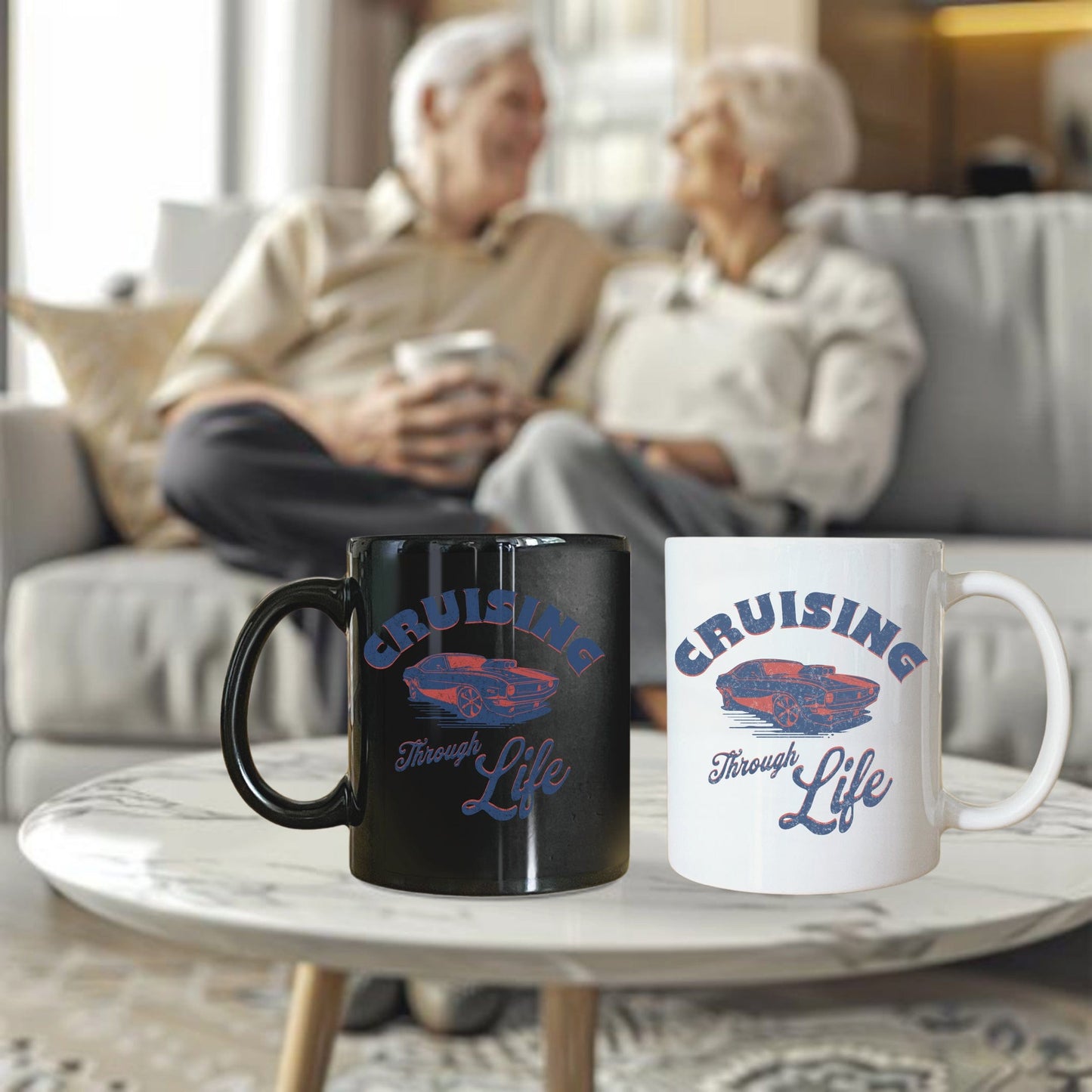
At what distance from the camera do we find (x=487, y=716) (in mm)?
410

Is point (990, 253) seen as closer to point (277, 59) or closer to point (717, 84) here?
point (717, 84)

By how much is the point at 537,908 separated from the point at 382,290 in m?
1.55

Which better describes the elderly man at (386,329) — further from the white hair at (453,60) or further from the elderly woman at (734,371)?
the elderly woman at (734,371)

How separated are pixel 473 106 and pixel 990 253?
0.73 metres

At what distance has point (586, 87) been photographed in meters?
3.94

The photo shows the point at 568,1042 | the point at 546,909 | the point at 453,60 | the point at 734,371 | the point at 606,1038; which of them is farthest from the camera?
the point at 453,60

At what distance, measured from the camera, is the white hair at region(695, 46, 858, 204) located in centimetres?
187

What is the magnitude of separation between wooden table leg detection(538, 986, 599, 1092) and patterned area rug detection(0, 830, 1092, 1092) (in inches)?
14.8

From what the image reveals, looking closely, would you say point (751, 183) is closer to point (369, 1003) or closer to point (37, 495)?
point (37, 495)

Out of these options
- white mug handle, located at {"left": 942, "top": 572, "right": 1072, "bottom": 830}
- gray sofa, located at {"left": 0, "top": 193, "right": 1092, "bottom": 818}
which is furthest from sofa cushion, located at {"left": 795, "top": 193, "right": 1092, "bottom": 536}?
white mug handle, located at {"left": 942, "top": 572, "right": 1072, "bottom": 830}

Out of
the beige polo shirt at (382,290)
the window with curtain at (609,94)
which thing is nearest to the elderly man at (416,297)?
the beige polo shirt at (382,290)

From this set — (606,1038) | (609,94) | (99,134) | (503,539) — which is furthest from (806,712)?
(609,94)

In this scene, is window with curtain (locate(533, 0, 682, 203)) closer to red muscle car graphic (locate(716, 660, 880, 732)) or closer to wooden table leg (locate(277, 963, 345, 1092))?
wooden table leg (locate(277, 963, 345, 1092))

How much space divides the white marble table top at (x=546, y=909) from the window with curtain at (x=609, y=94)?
3.51 metres
